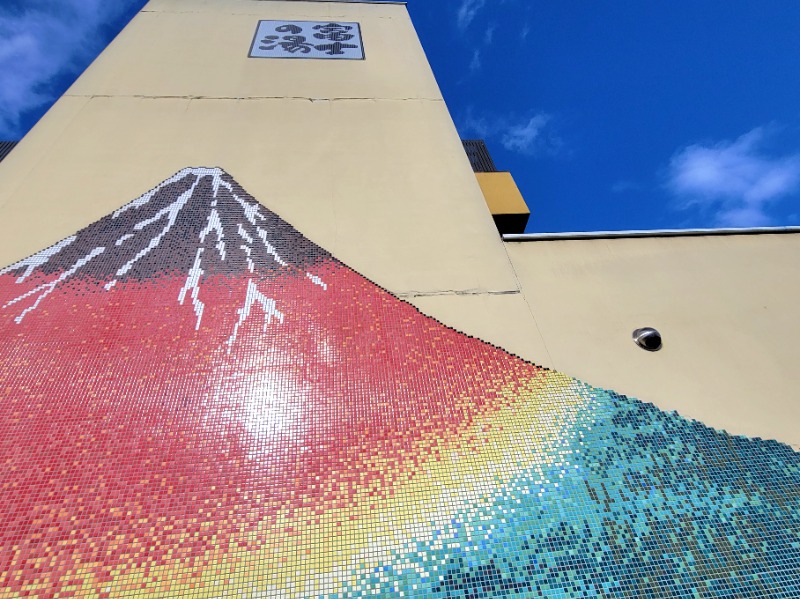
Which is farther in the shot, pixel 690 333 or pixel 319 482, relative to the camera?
pixel 690 333

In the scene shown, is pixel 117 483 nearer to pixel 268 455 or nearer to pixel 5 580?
pixel 5 580

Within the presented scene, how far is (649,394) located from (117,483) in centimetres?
453

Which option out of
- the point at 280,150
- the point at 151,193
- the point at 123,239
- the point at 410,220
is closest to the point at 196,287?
the point at 123,239

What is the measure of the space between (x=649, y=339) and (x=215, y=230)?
199 inches

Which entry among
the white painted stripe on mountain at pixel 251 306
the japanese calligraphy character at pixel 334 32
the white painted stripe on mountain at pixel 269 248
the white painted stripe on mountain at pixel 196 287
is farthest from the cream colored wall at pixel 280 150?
the white painted stripe on mountain at pixel 196 287

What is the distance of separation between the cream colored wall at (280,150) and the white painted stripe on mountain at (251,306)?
1.10 m

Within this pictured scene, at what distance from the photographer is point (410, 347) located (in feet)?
14.0

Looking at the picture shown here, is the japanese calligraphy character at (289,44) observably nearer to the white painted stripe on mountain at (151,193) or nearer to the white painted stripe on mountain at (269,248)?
the white painted stripe on mountain at (151,193)

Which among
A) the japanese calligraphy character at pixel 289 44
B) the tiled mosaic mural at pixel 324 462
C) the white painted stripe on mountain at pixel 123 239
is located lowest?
the tiled mosaic mural at pixel 324 462

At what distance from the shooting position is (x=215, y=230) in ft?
17.2

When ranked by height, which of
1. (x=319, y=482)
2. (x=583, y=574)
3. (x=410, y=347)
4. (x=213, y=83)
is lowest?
(x=583, y=574)

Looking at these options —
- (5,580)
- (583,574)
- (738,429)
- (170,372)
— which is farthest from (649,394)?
(5,580)

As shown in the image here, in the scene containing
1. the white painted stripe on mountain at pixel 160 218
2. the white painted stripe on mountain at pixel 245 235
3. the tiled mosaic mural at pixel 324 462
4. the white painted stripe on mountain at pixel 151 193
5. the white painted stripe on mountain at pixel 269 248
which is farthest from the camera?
the white painted stripe on mountain at pixel 151 193

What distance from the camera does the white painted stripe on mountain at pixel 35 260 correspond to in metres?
4.57
